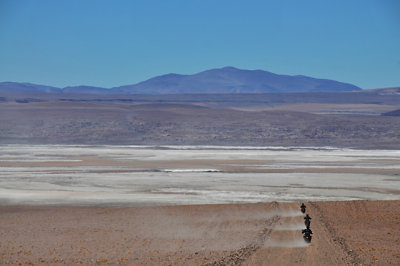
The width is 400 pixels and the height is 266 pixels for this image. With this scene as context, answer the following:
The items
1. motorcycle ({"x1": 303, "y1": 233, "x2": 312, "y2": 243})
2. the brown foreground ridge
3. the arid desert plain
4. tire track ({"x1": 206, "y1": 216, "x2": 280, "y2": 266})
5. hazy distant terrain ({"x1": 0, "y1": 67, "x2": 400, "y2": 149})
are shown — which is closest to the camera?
tire track ({"x1": 206, "y1": 216, "x2": 280, "y2": 266})

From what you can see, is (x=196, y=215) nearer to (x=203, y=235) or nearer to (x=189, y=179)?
(x=203, y=235)

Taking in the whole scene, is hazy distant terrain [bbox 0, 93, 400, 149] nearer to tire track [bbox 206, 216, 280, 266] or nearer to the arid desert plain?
the arid desert plain

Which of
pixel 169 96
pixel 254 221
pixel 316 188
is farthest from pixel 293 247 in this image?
pixel 169 96

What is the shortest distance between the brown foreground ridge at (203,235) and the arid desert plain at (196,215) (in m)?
0.04

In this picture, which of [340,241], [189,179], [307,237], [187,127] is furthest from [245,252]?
[187,127]

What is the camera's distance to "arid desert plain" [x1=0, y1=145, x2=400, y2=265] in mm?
16688

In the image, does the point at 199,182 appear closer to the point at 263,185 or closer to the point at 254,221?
the point at 263,185

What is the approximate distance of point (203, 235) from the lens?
63.7ft

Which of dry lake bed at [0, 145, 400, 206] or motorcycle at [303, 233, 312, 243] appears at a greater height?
motorcycle at [303, 233, 312, 243]

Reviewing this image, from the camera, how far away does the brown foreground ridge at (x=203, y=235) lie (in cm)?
1620

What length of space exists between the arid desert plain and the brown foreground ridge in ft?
0.12

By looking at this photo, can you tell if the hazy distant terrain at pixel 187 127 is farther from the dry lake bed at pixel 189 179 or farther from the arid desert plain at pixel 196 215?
the arid desert plain at pixel 196 215

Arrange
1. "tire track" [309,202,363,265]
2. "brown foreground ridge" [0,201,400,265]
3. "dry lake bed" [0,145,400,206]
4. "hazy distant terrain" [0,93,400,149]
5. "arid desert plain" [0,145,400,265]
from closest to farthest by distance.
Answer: "tire track" [309,202,363,265], "brown foreground ridge" [0,201,400,265], "arid desert plain" [0,145,400,265], "dry lake bed" [0,145,400,206], "hazy distant terrain" [0,93,400,149]

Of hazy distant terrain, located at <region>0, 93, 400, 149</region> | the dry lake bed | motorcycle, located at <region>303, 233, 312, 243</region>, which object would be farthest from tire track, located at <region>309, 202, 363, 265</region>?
hazy distant terrain, located at <region>0, 93, 400, 149</region>
